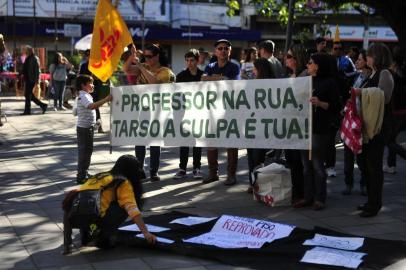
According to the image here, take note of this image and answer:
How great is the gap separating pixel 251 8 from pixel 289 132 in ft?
113

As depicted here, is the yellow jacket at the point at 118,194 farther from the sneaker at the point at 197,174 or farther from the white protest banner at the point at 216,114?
the sneaker at the point at 197,174

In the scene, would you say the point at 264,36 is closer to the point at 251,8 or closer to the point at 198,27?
the point at 251,8

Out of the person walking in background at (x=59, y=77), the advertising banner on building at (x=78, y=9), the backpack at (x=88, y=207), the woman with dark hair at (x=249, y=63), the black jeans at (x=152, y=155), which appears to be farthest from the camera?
the advertising banner on building at (x=78, y=9)

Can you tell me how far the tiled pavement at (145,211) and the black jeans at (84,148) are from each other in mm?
223

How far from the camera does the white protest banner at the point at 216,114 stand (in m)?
6.74

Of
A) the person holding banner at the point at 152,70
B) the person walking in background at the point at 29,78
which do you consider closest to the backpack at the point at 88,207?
the person holding banner at the point at 152,70

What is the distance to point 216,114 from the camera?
291 inches

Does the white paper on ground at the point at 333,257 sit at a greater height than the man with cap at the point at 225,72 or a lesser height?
lesser

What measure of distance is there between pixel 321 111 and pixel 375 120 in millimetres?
629

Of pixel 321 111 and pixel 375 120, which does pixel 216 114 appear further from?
pixel 375 120

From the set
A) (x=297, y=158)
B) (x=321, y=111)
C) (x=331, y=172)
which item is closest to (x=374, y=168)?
(x=321, y=111)

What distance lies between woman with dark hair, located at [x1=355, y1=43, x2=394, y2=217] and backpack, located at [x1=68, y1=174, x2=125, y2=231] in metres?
2.77

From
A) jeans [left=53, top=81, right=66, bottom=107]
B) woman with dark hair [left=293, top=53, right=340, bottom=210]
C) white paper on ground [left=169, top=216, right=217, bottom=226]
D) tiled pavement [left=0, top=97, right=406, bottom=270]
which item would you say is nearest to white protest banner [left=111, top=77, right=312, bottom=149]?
woman with dark hair [left=293, top=53, right=340, bottom=210]

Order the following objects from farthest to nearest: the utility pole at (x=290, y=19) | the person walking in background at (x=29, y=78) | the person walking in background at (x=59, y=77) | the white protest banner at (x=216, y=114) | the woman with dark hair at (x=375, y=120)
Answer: the person walking in background at (x=59, y=77), the person walking in background at (x=29, y=78), the utility pole at (x=290, y=19), the white protest banner at (x=216, y=114), the woman with dark hair at (x=375, y=120)
